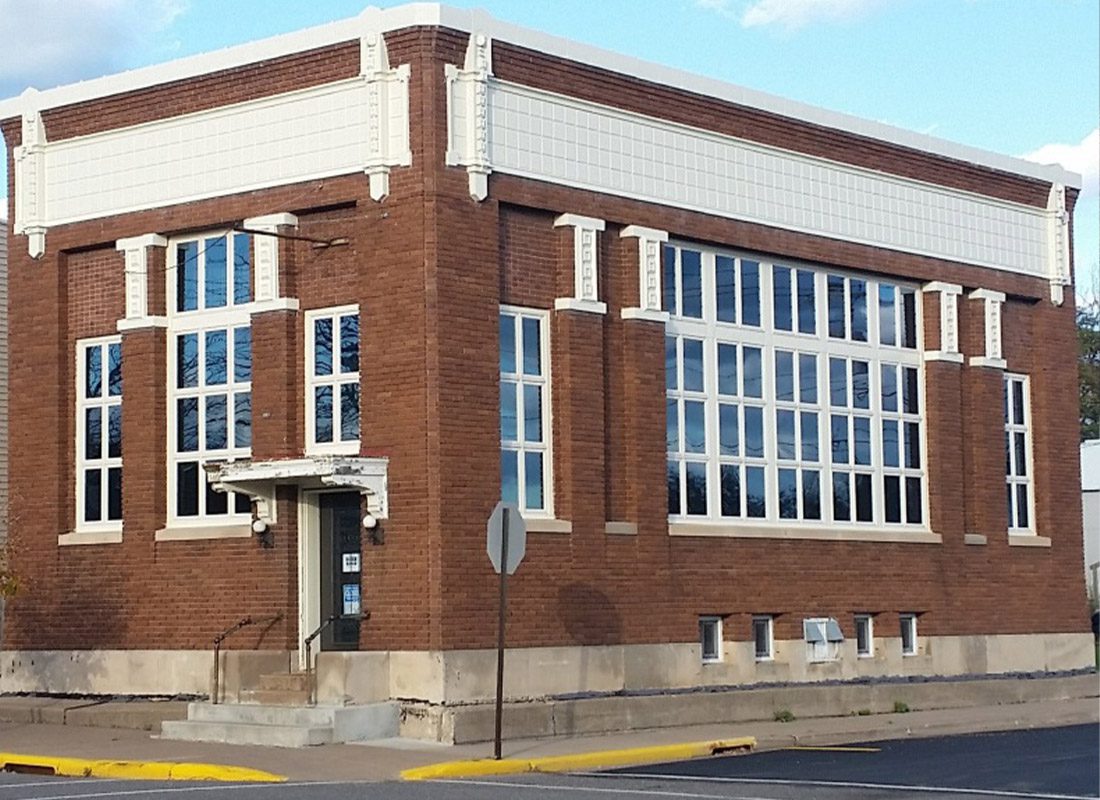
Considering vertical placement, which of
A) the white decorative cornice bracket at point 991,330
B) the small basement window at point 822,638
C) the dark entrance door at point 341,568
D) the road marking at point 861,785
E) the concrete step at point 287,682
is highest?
the white decorative cornice bracket at point 991,330

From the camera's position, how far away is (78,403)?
2873 centimetres

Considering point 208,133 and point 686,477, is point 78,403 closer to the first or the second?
point 208,133

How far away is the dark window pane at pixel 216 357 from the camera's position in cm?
2742

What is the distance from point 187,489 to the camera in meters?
27.6

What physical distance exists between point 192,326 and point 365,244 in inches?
127

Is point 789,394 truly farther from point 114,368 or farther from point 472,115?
point 114,368

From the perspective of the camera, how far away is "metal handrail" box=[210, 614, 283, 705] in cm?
2594

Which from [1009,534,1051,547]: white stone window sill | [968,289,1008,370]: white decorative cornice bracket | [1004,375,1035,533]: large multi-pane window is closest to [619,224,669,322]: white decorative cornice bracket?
[968,289,1008,370]: white decorative cornice bracket

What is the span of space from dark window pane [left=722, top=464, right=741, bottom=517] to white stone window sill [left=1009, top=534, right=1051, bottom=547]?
6.37 meters

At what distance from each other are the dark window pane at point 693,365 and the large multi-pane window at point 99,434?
7906 millimetres

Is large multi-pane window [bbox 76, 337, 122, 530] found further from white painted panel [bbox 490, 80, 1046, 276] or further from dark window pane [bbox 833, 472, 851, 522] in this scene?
dark window pane [bbox 833, 472, 851, 522]

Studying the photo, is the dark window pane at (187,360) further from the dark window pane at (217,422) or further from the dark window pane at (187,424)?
the dark window pane at (217,422)

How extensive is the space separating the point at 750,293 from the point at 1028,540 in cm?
745

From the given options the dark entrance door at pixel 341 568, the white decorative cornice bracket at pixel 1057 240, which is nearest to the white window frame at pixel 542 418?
the dark entrance door at pixel 341 568
